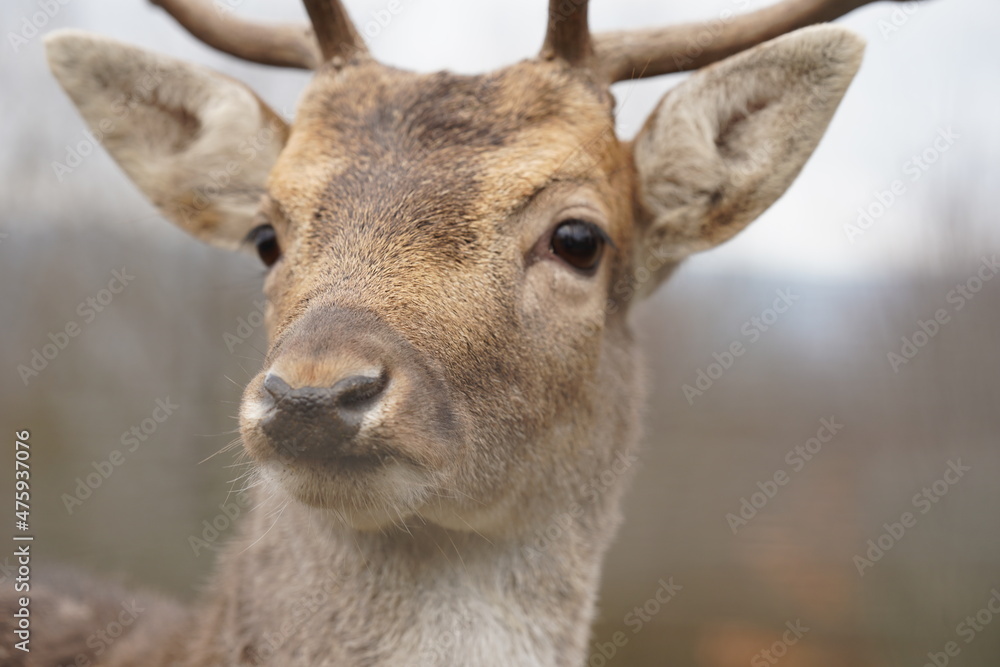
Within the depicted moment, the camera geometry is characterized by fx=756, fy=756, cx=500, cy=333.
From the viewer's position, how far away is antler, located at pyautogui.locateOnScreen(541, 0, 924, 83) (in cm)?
402

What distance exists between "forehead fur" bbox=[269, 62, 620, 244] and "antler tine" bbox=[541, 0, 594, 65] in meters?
0.12

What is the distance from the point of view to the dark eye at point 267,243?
141 inches

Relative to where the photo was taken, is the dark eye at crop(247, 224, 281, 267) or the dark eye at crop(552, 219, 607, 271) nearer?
the dark eye at crop(552, 219, 607, 271)

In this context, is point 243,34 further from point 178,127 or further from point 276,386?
point 276,386

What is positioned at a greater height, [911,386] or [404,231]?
[404,231]

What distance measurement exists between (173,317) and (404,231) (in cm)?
813

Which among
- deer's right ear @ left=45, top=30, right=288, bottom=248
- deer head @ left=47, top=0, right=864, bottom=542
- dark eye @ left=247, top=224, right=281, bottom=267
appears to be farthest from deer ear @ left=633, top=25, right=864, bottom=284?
deer's right ear @ left=45, top=30, right=288, bottom=248

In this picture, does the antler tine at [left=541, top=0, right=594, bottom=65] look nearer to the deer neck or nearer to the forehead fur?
the forehead fur

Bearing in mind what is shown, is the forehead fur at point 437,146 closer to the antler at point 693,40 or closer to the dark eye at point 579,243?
the dark eye at point 579,243

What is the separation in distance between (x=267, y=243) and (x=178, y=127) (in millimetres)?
1197

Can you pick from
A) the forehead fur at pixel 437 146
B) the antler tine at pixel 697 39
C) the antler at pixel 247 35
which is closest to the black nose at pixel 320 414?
the forehead fur at pixel 437 146

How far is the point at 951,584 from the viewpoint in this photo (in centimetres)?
701

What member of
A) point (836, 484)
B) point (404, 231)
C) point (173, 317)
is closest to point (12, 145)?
point (173, 317)

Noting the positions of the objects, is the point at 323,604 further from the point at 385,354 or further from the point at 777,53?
the point at 777,53
